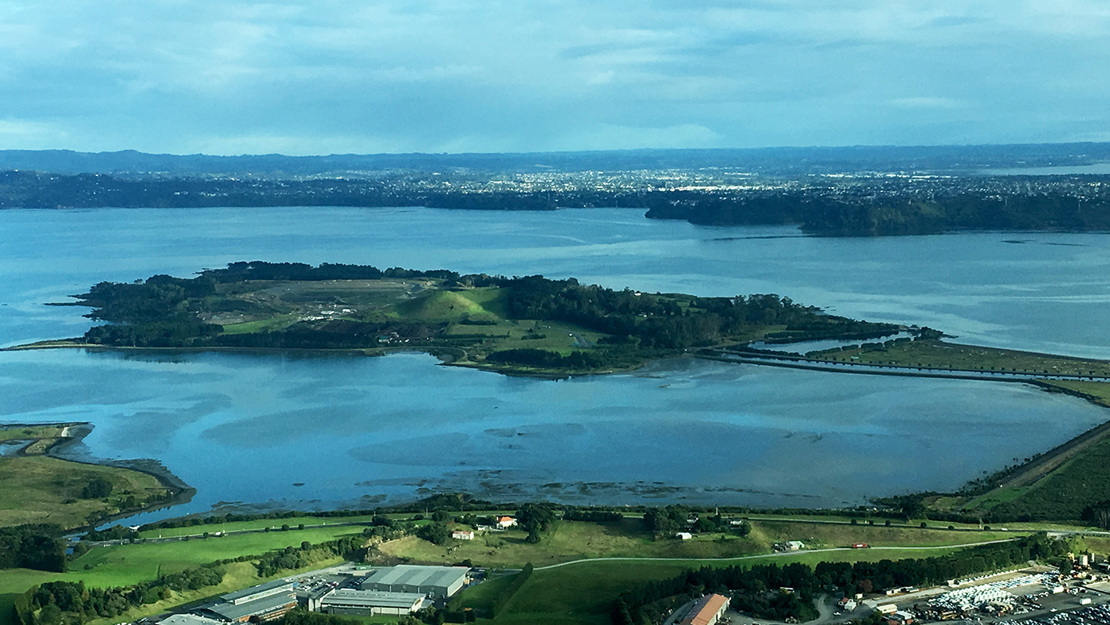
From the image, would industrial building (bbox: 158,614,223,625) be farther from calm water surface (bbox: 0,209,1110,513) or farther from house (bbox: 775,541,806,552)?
house (bbox: 775,541,806,552)

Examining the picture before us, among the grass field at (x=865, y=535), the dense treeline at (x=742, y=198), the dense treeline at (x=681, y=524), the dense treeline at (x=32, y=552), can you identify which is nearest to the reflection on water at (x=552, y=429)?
the grass field at (x=865, y=535)

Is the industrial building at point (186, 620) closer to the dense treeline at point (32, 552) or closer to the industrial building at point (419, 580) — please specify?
the industrial building at point (419, 580)

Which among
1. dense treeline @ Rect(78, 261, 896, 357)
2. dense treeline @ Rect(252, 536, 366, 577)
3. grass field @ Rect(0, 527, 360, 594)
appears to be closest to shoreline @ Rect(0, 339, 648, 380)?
dense treeline @ Rect(78, 261, 896, 357)

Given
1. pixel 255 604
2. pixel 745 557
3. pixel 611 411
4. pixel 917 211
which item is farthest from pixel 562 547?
pixel 917 211

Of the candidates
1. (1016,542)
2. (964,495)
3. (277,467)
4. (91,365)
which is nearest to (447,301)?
(91,365)

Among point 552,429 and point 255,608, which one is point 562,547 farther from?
point 552,429
